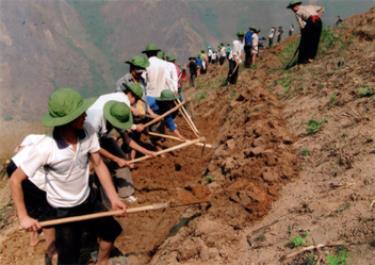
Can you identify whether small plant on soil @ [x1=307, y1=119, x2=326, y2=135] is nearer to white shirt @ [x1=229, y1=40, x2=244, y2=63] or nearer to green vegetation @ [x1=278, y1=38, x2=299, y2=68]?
white shirt @ [x1=229, y1=40, x2=244, y2=63]

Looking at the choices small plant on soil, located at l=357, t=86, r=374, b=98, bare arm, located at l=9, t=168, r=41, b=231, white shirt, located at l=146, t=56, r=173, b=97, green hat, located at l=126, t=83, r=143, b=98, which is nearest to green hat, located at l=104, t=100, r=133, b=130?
green hat, located at l=126, t=83, r=143, b=98

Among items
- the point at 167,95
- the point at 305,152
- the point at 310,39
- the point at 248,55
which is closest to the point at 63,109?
the point at 305,152

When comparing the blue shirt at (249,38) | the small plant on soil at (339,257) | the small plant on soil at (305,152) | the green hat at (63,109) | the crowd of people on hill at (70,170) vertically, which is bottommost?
the blue shirt at (249,38)

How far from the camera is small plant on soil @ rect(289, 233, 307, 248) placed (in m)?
3.82

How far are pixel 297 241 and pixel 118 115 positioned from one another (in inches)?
87.1

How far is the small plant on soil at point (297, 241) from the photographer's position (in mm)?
3818

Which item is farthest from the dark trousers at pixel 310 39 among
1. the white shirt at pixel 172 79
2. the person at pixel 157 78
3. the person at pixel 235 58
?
the person at pixel 157 78

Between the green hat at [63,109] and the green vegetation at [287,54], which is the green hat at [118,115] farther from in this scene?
the green vegetation at [287,54]

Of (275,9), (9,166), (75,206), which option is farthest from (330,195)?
(275,9)

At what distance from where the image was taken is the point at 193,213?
5289 millimetres

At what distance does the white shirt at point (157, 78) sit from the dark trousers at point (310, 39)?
129 inches

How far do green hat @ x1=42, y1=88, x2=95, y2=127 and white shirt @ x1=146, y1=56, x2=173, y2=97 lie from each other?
406 cm

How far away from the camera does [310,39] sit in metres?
9.20

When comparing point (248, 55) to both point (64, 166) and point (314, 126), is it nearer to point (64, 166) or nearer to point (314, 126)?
point (314, 126)
